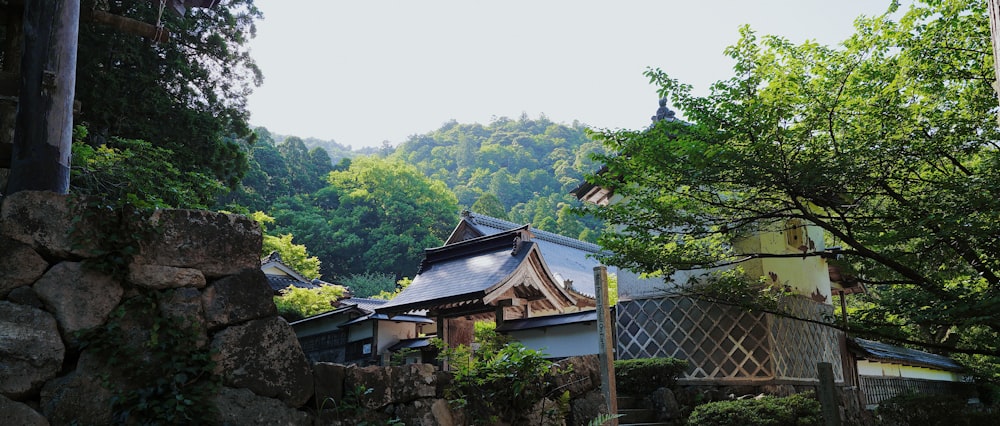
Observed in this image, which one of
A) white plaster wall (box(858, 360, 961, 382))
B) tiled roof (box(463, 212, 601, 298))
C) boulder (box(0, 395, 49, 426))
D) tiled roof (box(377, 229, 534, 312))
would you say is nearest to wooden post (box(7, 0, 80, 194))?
boulder (box(0, 395, 49, 426))

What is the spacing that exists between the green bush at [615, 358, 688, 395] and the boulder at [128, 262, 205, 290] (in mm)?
9159

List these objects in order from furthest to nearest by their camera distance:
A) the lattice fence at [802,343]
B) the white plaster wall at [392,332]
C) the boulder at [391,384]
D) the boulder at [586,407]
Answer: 1. the white plaster wall at [392,332]
2. the lattice fence at [802,343]
3. the boulder at [586,407]
4. the boulder at [391,384]

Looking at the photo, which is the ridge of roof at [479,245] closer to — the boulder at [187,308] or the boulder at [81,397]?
the boulder at [187,308]

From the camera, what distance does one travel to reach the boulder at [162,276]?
188 inches

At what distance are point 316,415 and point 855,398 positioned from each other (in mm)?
14566

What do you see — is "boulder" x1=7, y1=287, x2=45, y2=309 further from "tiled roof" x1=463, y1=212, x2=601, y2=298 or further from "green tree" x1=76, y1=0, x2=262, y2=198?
"tiled roof" x1=463, y1=212, x2=601, y2=298

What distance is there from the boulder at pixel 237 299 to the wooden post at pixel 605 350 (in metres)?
3.87

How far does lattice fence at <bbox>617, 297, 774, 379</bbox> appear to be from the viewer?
13.5 meters

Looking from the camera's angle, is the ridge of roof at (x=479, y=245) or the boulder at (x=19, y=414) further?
the ridge of roof at (x=479, y=245)

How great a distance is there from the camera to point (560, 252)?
3191cm

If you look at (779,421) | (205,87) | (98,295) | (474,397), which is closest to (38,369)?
(98,295)

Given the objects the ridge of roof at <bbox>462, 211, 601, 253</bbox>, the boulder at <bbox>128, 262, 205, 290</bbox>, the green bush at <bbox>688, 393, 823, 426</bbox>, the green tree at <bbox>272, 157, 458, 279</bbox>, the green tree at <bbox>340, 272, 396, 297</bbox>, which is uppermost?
the green tree at <bbox>272, 157, 458, 279</bbox>

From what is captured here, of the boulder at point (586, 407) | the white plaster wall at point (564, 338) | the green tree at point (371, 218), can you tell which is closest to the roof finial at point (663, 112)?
the white plaster wall at point (564, 338)

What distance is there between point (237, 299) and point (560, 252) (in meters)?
27.3
